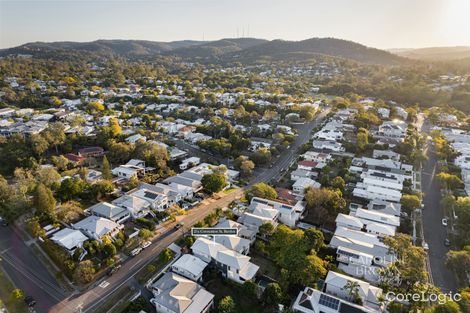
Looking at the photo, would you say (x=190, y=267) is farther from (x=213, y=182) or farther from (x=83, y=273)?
(x=213, y=182)

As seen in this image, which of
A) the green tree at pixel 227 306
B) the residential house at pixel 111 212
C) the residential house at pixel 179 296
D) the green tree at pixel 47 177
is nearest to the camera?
the residential house at pixel 179 296

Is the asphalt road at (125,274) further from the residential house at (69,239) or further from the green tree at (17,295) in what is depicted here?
the residential house at (69,239)

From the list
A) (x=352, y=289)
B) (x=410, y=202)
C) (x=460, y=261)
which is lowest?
(x=352, y=289)

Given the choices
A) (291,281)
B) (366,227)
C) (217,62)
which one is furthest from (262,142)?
(217,62)

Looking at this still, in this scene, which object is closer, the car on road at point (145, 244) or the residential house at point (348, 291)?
the residential house at point (348, 291)

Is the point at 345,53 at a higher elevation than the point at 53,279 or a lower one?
higher

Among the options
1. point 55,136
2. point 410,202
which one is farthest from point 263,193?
point 55,136

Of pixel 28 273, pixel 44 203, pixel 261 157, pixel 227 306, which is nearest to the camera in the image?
pixel 227 306

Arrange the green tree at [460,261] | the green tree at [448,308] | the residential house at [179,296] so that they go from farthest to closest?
1. the green tree at [460,261]
2. the residential house at [179,296]
3. the green tree at [448,308]

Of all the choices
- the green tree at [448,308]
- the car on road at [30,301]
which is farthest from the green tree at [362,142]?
the car on road at [30,301]
